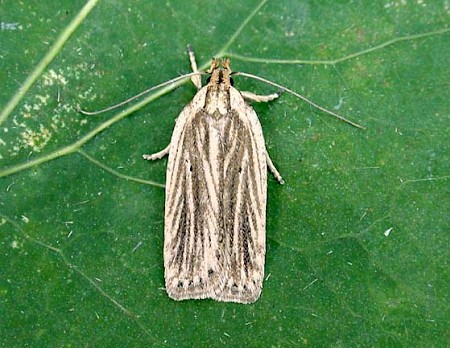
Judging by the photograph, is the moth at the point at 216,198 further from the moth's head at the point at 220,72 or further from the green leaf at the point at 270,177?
the green leaf at the point at 270,177

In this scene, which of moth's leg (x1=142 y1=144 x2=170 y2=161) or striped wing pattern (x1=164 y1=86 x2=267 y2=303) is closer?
striped wing pattern (x1=164 y1=86 x2=267 y2=303)

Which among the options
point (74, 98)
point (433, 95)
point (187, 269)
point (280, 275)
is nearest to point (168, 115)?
point (74, 98)

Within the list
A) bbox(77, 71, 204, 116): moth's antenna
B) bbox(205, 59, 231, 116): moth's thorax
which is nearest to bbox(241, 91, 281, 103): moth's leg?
bbox(205, 59, 231, 116): moth's thorax

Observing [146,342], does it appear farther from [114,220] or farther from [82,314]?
[114,220]

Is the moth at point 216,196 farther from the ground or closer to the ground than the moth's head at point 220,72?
closer to the ground

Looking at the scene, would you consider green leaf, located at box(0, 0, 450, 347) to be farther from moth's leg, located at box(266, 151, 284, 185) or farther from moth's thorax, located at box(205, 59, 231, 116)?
moth's thorax, located at box(205, 59, 231, 116)

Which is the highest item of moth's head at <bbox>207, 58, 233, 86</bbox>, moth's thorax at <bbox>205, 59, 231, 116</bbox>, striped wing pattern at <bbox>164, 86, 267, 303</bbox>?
moth's head at <bbox>207, 58, 233, 86</bbox>

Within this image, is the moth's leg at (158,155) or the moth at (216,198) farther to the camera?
the moth's leg at (158,155)

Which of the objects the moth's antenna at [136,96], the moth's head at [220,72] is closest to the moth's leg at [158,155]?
the moth's antenna at [136,96]
